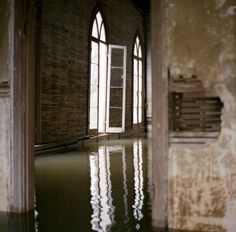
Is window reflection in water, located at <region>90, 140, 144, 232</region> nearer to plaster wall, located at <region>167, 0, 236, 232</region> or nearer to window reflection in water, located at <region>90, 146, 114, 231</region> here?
window reflection in water, located at <region>90, 146, 114, 231</region>

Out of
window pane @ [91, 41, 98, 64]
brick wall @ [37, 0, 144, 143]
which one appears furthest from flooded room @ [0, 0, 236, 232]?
window pane @ [91, 41, 98, 64]

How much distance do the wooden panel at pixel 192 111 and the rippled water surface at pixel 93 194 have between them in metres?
0.79

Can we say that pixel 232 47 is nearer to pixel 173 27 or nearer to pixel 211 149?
pixel 173 27

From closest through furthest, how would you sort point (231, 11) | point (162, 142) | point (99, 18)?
point (231, 11) < point (162, 142) < point (99, 18)

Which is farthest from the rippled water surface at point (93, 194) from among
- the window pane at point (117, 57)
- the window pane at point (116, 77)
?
the window pane at point (117, 57)

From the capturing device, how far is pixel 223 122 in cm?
303

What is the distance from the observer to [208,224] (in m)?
3.04

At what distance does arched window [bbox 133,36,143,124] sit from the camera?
14326 millimetres

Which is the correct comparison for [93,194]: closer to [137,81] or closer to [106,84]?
[106,84]

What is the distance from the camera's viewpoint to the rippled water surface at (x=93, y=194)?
11.2 ft

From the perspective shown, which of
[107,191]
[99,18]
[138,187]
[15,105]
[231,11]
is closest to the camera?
[231,11]

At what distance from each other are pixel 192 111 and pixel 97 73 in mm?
8077

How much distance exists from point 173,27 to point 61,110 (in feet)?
19.5

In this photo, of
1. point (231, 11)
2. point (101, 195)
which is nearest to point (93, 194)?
point (101, 195)
